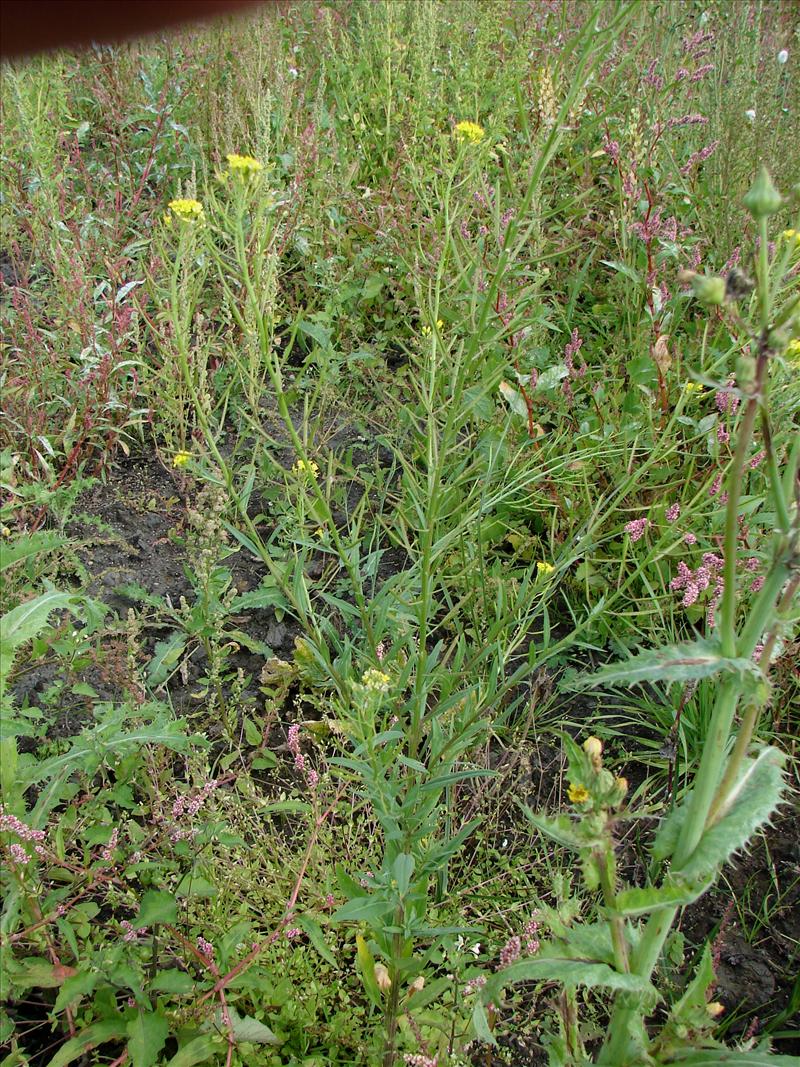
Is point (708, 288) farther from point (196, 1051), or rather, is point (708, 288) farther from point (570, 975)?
point (196, 1051)

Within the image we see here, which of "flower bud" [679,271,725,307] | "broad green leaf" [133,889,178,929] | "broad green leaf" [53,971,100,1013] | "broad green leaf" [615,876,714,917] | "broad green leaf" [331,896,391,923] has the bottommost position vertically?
"broad green leaf" [53,971,100,1013]

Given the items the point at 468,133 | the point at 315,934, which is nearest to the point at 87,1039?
the point at 315,934

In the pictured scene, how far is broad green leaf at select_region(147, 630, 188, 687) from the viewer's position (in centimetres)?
202

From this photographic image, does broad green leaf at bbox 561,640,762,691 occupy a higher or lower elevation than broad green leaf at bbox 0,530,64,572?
lower

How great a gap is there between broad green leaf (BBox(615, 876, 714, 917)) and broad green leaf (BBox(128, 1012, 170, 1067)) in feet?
2.61

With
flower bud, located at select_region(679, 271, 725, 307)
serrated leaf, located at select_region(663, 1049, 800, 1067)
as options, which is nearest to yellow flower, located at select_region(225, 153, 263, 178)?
flower bud, located at select_region(679, 271, 725, 307)

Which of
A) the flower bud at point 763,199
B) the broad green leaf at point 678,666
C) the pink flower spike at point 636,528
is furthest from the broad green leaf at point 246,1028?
the flower bud at point 763,199

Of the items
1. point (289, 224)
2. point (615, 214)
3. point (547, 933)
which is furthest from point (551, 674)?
point (289, 224)

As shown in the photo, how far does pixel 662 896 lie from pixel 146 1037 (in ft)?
2.84

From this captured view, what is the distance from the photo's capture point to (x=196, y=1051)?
1362mm

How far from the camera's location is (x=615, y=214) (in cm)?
308

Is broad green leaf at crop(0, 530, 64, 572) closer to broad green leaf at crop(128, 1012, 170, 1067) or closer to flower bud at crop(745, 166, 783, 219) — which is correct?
broad green leaf at crop(128, 1012, 170, 1067)

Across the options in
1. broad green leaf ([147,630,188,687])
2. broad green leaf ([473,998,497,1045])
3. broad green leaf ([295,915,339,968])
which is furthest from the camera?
broad green leaf ([147,630,188,687])

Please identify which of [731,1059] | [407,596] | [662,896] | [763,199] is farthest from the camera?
[407,596]
